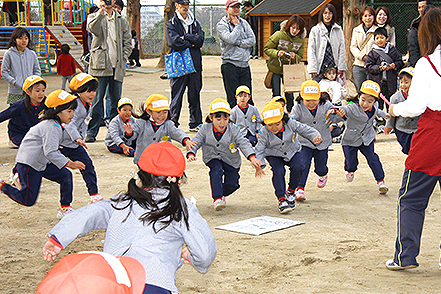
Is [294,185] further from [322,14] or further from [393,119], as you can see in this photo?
[322,14]

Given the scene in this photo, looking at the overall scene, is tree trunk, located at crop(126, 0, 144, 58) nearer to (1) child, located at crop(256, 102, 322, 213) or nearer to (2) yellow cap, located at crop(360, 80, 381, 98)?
(2) yellow cap, located at crop(360, 80, 381, 98)

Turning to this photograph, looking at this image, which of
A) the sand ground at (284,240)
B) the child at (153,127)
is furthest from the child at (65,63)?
the child at (153,127)

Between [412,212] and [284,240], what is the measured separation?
126cm

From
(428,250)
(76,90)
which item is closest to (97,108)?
(76,90)

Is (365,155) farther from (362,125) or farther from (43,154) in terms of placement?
(43,154)

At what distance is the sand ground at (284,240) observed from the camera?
3998 millimetres

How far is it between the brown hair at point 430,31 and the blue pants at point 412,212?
0.88m

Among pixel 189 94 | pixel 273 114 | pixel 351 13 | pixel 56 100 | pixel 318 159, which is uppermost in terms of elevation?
pixel 351 13

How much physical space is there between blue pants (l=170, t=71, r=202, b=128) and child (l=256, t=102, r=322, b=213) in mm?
3547

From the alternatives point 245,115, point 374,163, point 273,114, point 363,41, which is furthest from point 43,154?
point 363,41

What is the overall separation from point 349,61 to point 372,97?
9.47 m

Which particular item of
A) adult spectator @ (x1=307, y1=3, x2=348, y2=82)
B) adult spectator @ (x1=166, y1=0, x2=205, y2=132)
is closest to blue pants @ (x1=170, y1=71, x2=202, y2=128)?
adult spectator @ (x1=166, y1=0, x2=205, y2=132)

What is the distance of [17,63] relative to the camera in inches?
358

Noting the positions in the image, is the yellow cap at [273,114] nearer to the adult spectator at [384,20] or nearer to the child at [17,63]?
the adult spectator at [384,20]
